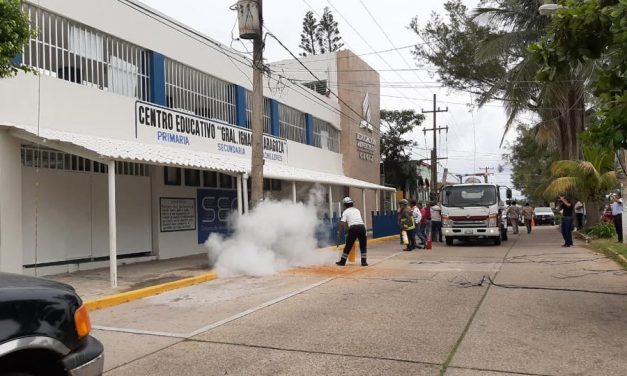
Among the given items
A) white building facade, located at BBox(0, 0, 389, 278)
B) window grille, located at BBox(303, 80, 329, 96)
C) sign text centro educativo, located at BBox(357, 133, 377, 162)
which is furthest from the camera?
sign text centro educativo, located at BBox(357, 133, 377, 162)

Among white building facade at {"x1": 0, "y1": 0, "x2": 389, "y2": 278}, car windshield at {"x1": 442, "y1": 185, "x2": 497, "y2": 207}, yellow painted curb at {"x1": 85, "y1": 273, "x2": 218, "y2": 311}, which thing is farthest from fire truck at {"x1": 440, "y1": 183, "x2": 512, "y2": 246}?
yellow painted curb at {"x1": 85, "y1": 273, "x2": 218, "y2": 311}

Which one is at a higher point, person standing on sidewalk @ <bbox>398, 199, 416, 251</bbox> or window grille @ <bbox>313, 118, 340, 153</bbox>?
window grille @ <bbox>313, 118, 340, 153</bbox>

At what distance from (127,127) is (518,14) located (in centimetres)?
1656

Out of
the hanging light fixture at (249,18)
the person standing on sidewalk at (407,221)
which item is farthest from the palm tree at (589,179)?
the hanging light fixture at (249,18)

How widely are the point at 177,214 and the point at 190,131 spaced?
241 cm

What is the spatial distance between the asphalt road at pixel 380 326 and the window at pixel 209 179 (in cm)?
619

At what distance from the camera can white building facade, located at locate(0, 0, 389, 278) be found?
412 inches

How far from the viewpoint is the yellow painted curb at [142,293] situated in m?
8.41

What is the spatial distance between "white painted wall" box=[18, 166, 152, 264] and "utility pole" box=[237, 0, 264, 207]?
322 centimetres

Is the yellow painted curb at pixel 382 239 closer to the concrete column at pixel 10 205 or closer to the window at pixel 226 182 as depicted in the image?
the window at pixel 226 182

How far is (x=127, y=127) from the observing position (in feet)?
44.0

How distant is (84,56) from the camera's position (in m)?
12.5

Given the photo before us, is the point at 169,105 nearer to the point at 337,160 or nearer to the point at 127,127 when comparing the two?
the point at 127,127

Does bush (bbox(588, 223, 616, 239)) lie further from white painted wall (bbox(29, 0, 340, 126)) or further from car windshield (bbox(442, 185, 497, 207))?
white painted wall (bbox(29, 0, 340, 126))
